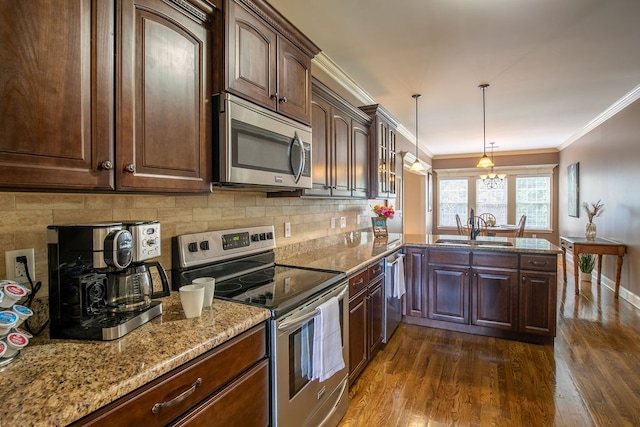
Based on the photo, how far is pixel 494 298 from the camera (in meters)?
3.12

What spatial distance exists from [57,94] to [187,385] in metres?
0.91

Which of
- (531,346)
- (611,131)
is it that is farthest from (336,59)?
(611,131)

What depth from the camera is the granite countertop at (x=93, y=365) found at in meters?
0.70

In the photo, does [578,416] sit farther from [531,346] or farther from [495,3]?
[495,3]

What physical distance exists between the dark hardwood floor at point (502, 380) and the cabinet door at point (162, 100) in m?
1.73

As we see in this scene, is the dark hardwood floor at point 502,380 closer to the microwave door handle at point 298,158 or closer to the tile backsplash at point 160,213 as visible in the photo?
the tile backsplash at point 160,213

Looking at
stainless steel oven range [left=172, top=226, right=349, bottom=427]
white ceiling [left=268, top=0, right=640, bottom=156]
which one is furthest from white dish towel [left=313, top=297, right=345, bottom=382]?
white ceiling [left=268, top=0, right=640, bottom=156]

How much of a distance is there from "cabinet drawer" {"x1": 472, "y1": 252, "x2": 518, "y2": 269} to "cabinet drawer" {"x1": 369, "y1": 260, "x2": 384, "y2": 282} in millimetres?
1067

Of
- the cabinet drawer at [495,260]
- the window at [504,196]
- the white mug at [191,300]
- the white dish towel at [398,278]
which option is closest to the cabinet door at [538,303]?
the cabinet drawer at [495,260]

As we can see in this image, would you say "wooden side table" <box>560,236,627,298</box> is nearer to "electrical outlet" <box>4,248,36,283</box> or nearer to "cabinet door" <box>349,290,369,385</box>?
"cabinet door" <box>349,290,369,385</box>

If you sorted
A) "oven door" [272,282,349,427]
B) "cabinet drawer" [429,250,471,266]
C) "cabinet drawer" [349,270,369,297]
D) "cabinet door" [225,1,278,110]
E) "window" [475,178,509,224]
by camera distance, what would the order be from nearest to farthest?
"oven door" [272,282,349,427]
"cabinet door" [225,1,278,110]
"cabinet drawer" [349,270,369,297]
"cabinet drawer" [429,250,471,266]
"window" [475,178,509,224]

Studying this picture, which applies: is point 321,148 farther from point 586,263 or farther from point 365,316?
point 586,263

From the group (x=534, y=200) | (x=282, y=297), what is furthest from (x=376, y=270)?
(x=534, y=200)

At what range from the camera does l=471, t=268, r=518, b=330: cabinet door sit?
305 centimetres
